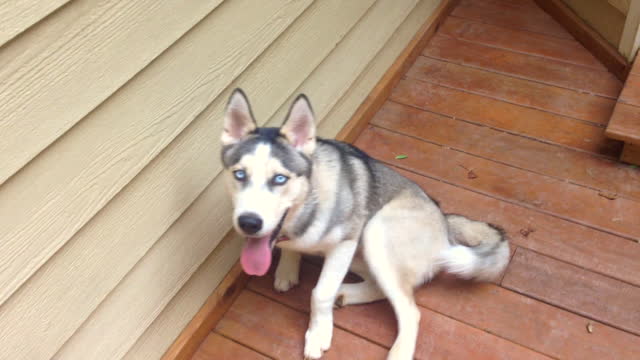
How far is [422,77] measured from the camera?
3486mm

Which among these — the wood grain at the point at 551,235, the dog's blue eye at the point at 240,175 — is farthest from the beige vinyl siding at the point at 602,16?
the dog's blue eye at the point at 240,175

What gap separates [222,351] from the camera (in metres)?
2.30

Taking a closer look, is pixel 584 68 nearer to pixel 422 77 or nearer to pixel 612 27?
pixel 612 27

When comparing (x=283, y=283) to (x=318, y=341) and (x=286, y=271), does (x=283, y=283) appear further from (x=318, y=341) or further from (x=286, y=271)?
(x=318, y=341)

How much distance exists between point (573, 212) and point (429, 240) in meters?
0.85

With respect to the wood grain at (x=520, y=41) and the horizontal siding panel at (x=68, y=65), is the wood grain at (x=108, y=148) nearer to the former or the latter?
the horizontal siding panel at (x=68, y=65)

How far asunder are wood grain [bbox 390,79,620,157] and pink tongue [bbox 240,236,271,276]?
1.66 m

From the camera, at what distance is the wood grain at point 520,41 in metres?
3.48

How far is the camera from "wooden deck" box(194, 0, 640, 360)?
2248 millimetres

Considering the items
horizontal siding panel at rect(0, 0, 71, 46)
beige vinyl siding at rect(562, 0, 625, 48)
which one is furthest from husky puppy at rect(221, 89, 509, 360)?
beige vinyl siding at rect(562, 0, 625, 48)

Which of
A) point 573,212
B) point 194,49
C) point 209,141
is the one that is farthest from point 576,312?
A: point 194,49

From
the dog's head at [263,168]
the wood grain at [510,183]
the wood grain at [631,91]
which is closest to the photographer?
the dog's head at [263,168]

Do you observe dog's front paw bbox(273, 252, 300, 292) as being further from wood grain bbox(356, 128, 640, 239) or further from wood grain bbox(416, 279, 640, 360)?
wood grain bbox(356, 128, 640, 239)

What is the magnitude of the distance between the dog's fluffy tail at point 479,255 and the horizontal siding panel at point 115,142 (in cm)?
104
